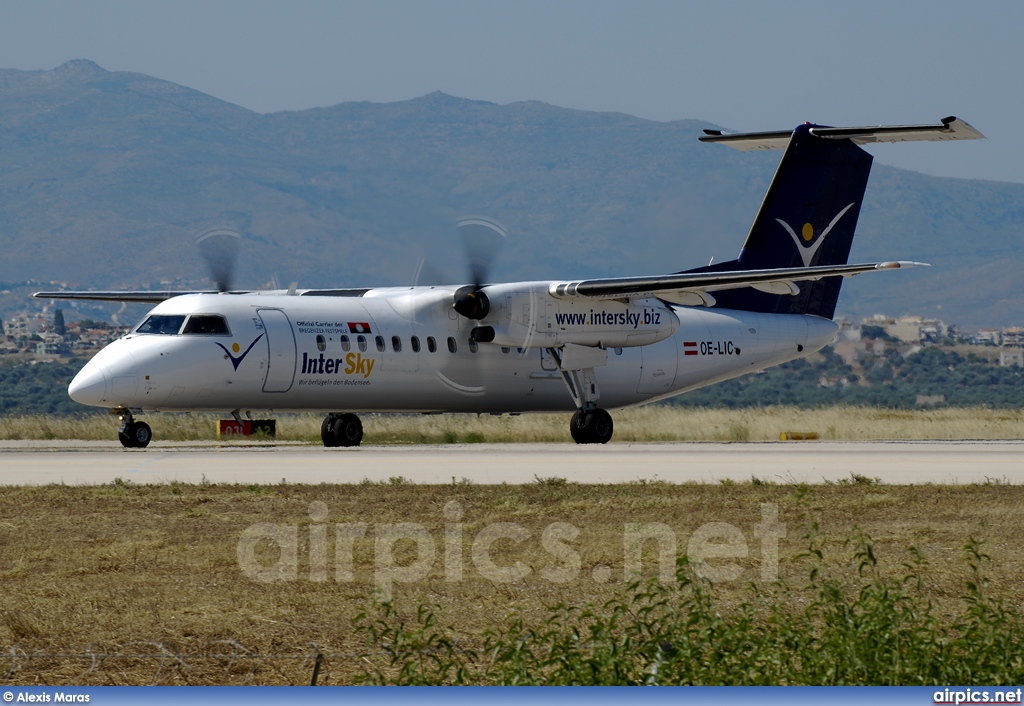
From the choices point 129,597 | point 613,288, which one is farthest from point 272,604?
point 613,288

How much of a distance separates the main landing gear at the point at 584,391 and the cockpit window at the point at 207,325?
293 inches

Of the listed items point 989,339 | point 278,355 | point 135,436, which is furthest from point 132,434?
point 989,339

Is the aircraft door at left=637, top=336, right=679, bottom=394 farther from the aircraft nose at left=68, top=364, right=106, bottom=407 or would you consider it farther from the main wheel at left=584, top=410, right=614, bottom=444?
the aircraft nose at left=68, top=364, right=106, bottom=407

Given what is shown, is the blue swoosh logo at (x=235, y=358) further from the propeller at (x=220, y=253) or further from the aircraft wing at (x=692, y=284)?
Answer: the aircraft wing at (x=692, y=284)

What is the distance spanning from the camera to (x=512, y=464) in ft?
75.6

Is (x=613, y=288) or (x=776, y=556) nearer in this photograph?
(x=776, y=556)

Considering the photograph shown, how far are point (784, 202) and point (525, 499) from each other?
1914 centimetres

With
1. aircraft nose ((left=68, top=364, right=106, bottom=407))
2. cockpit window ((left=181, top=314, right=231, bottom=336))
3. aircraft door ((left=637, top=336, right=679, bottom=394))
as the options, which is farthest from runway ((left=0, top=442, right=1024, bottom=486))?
aircraft door ((left=637, top=336, right=679, bottom=394))

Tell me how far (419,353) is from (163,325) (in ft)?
17.8

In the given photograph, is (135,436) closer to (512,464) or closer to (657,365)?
(512,464)

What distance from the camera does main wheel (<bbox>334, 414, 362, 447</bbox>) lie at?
1179 inches

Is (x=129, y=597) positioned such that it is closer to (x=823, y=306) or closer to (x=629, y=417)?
(x=823, y=306)

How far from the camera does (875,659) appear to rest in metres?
7.56

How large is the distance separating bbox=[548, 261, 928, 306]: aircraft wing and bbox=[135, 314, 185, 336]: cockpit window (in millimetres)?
7710
